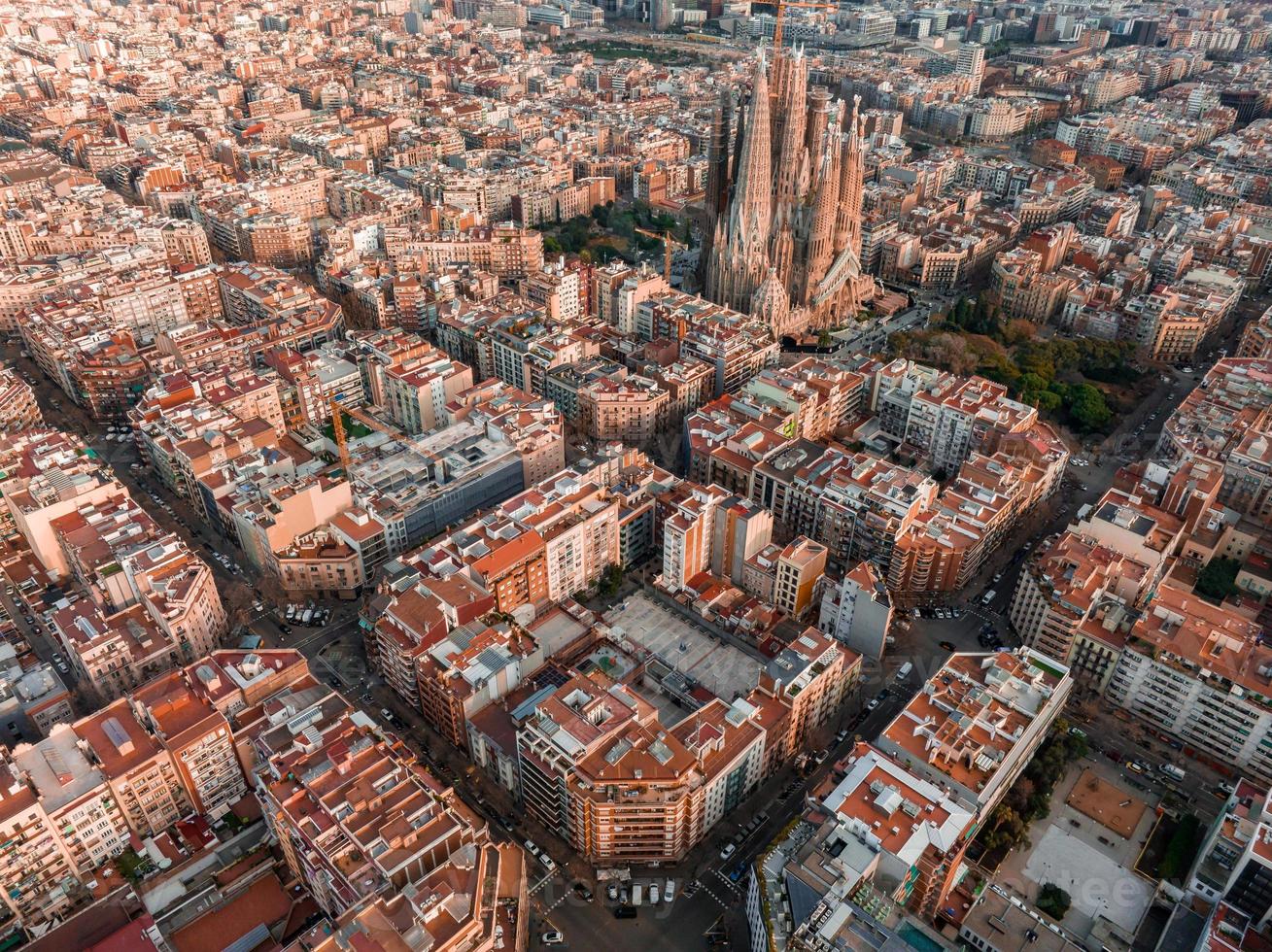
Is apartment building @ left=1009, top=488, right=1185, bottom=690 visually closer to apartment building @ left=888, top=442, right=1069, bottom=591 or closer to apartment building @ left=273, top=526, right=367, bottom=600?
apartment building @ left=888, top=442, right=1069, bottom=591

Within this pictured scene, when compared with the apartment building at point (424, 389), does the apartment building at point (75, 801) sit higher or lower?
lower

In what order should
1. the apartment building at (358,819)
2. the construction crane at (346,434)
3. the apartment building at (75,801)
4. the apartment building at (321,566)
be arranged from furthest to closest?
1. the construction crane at (346,434)
2. the apartment building at (321,566)
3. the apartment building at (75,801)
4. the apartment building at (358,819)

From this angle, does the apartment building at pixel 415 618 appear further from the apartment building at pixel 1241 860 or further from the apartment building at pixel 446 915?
the apartment building at pixel 1241 860

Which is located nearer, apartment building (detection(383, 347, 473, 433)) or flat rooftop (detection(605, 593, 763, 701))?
flat rooftop (detection(605, 593, 763, 701))

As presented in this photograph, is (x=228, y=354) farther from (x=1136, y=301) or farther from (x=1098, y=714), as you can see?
(x=1136, y=301)

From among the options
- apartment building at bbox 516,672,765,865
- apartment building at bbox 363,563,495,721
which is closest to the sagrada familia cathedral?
apartment building at bbox 363,563,495,721

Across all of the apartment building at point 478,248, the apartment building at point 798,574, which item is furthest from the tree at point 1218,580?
the apartment building at point 478,248
